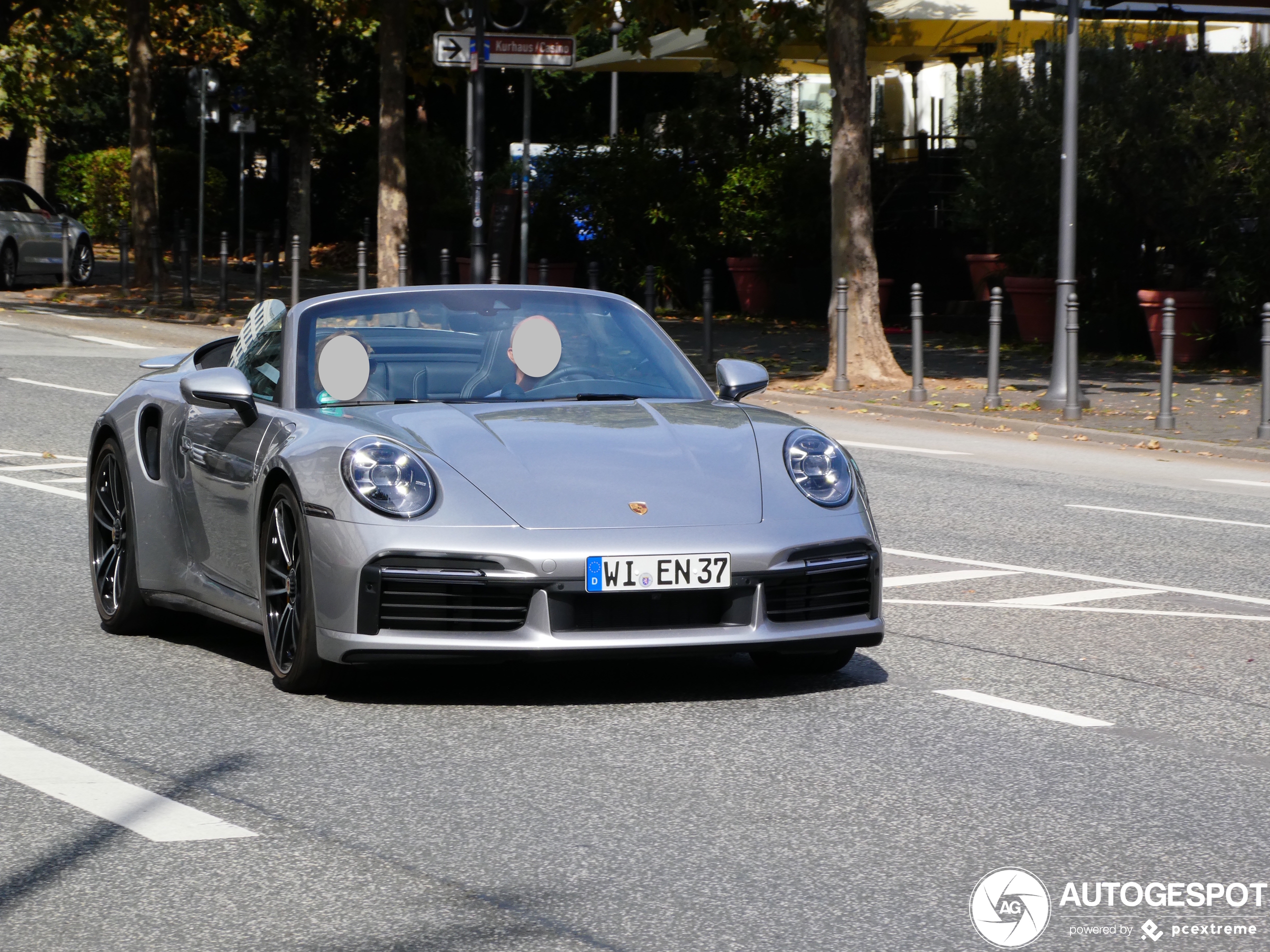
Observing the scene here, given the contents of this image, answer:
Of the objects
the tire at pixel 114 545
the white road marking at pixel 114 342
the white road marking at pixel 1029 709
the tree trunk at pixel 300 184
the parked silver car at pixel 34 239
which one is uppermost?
the tree trunk at pixel 300 184

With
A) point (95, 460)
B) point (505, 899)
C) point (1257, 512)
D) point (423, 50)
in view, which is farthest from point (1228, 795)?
point (423, 50)

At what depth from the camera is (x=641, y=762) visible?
207 inches

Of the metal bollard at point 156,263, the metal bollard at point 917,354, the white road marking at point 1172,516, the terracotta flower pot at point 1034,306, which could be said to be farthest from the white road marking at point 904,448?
the metal bollard at point 156,263

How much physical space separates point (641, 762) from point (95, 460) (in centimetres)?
348

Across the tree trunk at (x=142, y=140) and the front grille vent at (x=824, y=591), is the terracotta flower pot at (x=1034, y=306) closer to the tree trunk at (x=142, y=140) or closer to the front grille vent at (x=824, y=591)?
the tree trunk at (x=142, y=140)

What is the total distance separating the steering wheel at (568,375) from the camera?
→ 22.4 feet

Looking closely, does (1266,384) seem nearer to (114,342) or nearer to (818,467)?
(818,467)

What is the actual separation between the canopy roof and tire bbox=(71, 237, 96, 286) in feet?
31.0

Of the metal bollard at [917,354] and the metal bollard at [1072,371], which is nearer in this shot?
the metal bollard at [1072,371]

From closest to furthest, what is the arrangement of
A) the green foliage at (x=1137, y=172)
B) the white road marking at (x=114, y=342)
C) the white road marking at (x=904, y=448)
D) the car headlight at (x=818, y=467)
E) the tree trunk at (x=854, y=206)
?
the car headlight at (x=818, y=467), the white road marking at (x=904, y=448), the tree trunk at (x=854, y=206), the green foliage at (x=1137, y=172), the white road marking at (x=114, y=342)

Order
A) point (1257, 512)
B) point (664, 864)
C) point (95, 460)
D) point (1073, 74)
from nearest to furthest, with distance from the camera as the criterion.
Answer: point (664, 864)
point (95, 460)
point (1257, 512)
point (1073, 74)

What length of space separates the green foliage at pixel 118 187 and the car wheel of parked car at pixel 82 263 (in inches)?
432

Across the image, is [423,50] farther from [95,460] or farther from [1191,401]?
[95,460]

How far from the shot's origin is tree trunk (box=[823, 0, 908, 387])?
19359 millimetres
